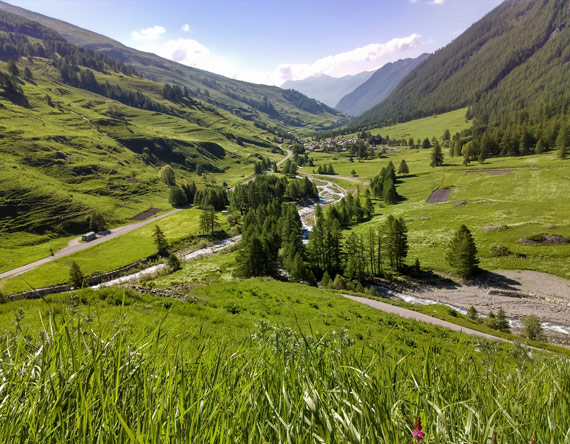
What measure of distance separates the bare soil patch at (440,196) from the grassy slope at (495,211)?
204 centimetres

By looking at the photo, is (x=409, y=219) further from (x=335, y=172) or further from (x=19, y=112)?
(x=19, y=112)

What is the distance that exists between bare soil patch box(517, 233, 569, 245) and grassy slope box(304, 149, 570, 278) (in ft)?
4.35

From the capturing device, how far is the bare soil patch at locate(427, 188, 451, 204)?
93.0 m

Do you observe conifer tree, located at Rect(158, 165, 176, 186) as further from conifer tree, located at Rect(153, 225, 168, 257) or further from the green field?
conifer tree, located at Rect(153, 225, 168, 257)

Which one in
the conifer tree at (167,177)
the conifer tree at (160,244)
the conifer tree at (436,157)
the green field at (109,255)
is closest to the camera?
the green field at (109,255)

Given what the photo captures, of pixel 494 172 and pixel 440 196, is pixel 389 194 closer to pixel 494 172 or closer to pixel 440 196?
pixel 440 196

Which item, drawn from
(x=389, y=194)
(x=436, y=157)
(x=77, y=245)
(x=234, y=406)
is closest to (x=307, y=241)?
(x=389, y=194)

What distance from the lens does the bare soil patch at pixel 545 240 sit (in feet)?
179

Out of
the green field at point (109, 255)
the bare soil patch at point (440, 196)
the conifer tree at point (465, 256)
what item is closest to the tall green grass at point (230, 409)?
the conifer tree at point (465, 256)

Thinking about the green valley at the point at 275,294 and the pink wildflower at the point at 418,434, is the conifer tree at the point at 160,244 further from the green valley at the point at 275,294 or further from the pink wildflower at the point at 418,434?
the pink wildflower at the point at 418,434

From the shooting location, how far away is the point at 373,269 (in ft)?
201

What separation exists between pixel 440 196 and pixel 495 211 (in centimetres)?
2241

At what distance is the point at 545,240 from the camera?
56.3 metres

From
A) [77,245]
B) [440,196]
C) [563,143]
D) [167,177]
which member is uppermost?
[167,177]
